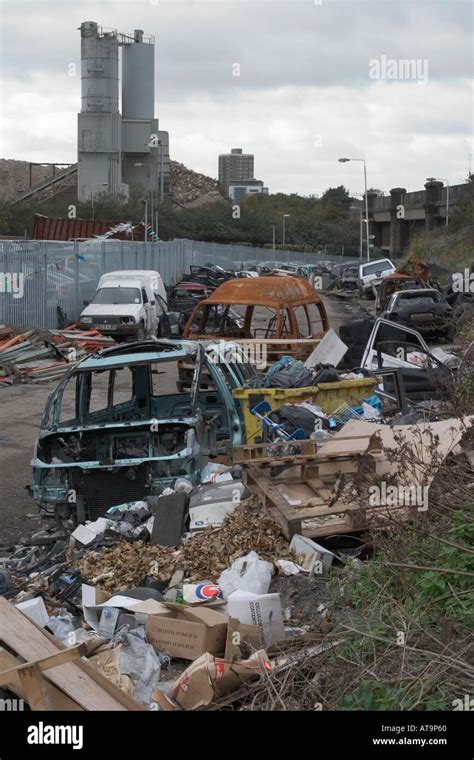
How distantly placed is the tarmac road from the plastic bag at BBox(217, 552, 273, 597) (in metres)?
2.96

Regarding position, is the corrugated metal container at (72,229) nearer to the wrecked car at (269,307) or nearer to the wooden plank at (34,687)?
the wrecked car at (269,307)

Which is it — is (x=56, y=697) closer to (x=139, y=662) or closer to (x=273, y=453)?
(x=139, y=662)

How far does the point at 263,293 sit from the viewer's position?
16.2 m

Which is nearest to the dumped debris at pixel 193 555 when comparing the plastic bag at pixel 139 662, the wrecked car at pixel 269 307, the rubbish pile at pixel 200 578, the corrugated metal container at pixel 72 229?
the rubbish pile at pixel 200 578

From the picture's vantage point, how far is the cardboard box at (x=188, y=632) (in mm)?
6277

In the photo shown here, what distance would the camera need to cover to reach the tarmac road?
10.4 m

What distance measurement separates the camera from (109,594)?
7.39 metres

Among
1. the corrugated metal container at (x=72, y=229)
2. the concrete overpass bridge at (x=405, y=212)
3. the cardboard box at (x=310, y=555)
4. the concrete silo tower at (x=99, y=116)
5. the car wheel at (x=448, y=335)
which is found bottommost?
the cardboard box at (x=310, y=555)

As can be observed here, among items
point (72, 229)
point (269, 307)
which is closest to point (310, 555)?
point (269, 307)

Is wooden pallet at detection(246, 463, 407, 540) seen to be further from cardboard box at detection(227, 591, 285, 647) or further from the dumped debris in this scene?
cardboard box at detection(227, 591, 285, 647)

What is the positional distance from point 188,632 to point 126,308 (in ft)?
70.7

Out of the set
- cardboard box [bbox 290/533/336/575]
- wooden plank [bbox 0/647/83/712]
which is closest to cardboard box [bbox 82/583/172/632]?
cardboard box [bbox 290/533/336/575]

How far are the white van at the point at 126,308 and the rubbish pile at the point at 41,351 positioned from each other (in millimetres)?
400

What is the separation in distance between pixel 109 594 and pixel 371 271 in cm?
3838
